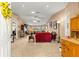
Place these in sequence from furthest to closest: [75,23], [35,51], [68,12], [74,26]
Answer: [68,12] < [35,51] < [74,26] < [75,23]

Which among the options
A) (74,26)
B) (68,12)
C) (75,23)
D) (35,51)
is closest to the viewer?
(75,23)

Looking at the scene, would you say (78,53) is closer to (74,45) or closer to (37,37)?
(74,45)

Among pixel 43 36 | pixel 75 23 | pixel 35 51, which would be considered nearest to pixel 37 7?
pixel 43 36

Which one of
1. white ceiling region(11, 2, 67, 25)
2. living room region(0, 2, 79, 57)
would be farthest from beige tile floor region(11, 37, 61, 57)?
white ceiling region(11, 2, 67, 25)

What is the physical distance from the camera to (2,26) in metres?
4.29

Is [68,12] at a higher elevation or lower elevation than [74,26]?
higher

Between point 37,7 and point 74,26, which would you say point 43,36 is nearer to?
point 37,7

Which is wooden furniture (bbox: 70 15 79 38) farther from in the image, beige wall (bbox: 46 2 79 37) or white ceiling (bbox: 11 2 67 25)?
white ceiling (bbox: 11 2 67 25)

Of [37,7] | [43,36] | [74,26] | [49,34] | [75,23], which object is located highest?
[37,7]

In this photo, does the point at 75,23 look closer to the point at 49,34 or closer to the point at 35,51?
the point at 35,51

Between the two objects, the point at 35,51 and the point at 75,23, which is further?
the point at 35,51

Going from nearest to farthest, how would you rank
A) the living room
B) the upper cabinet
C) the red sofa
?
the upper cabinet
the living room
the red sofa

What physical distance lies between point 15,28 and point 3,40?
521 inches

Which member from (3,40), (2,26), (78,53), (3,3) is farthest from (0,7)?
(78,53)
